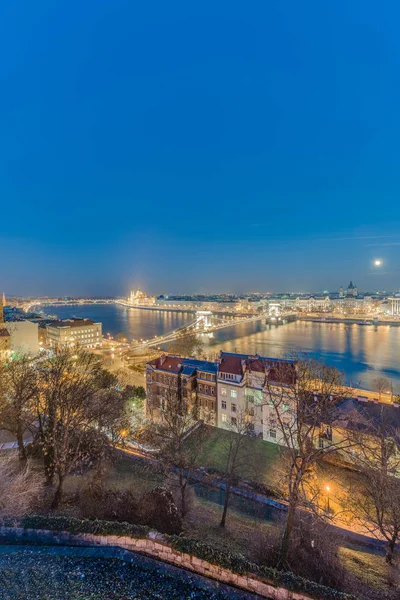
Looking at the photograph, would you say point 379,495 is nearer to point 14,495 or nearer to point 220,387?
point 14,495

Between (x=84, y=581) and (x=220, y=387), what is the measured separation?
981cm

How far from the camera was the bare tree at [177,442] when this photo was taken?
24.2 feet

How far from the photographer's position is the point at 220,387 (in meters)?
14.0

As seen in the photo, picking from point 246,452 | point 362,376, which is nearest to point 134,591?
point 246,452

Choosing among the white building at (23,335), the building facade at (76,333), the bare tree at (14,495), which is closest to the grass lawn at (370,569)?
the bare tree at (14,495)

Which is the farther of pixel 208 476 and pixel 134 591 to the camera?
pixel 208 476

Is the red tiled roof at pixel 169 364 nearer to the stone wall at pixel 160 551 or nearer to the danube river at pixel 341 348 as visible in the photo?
the stone wall at pixel 160 551

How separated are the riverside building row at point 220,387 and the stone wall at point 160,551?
22.2 ft

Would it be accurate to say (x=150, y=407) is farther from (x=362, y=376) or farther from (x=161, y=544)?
(x=362, y=376)

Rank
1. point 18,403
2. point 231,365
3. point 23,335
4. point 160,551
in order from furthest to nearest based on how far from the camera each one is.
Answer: point 23,335 → point 231,365 → point 18,403 → point 160,551

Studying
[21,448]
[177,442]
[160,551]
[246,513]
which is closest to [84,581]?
[160,551]

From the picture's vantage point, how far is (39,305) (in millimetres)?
141125

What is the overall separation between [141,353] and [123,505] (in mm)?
27205

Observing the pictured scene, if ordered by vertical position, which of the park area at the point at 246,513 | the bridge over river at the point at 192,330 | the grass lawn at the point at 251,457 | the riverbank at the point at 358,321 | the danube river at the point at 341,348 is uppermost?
the park area at the point at 246,513
